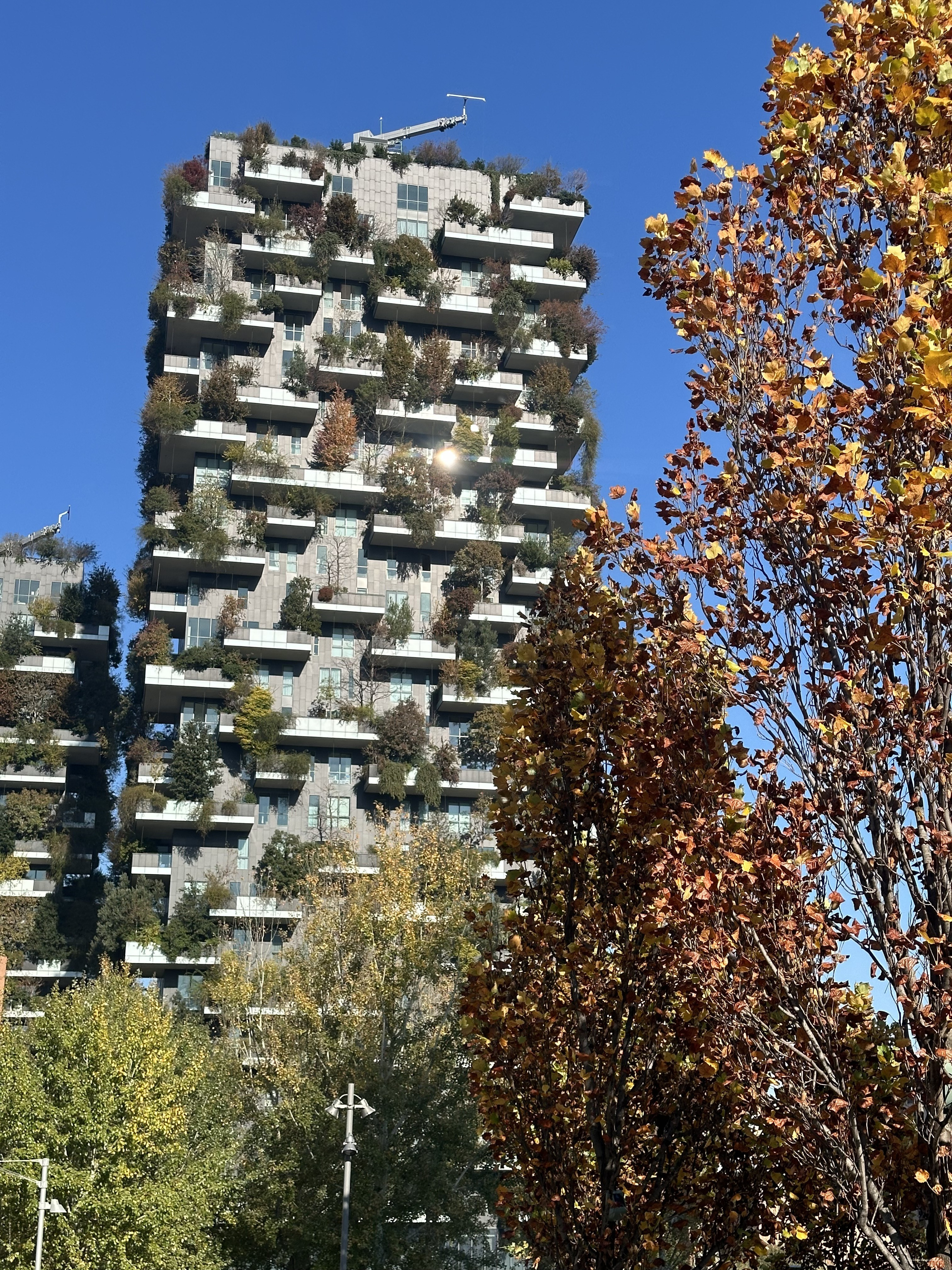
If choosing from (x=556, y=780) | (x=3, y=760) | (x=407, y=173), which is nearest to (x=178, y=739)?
A: (x=3, y=760)

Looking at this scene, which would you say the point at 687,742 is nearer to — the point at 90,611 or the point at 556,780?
the point at 556,780

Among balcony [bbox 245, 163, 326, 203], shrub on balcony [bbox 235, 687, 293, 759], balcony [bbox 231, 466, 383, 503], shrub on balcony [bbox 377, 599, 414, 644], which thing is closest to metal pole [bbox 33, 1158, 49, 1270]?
shrub on balcony [bbox 235, 687, 293, 759]

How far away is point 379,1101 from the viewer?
1325 inches

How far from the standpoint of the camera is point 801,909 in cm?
780

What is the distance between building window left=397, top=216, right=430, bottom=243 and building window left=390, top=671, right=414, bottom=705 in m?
28.6

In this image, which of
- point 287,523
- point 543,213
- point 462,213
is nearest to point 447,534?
point 287,523

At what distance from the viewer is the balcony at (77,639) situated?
3418 inches

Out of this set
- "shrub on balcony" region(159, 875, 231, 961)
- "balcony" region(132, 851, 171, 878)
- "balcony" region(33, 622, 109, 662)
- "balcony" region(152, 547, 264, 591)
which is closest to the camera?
"shrub on balcony" region(159, 875, 231, 961)

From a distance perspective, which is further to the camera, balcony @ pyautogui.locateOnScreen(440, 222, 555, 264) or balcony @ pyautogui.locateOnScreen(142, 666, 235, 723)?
balcony @ pyautogui.locateOnScreen(440, 222, 555, 264)

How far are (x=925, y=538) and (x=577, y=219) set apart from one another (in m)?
88.7

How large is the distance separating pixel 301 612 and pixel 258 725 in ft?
24.3

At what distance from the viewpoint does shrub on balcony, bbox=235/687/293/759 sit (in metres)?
76.3

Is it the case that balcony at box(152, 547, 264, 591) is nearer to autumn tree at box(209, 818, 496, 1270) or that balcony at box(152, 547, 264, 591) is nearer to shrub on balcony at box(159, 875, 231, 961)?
shrub on balcony at box(159, 875, 231, 961)

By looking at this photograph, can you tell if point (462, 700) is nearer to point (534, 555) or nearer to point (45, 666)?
point (534, 555)
